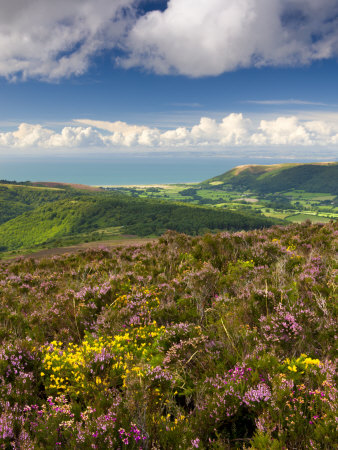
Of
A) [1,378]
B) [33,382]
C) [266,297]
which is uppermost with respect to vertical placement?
[266,297]

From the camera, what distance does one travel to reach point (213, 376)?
358cm

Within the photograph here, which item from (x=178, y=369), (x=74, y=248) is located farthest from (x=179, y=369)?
(x=74, y=248)

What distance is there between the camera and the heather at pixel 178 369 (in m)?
2.66

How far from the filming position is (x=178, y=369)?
3.84m

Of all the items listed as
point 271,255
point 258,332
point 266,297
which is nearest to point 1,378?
point 258,332

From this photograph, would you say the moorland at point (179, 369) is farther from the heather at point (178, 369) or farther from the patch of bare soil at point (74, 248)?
the patch of bare soil at point (74, 248)

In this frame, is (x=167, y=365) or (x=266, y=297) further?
(x=266, y=297)

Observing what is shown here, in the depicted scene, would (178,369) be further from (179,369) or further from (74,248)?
(74,248)

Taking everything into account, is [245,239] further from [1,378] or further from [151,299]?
[1,378]

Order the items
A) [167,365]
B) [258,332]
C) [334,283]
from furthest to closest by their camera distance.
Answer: [334,283], [258,332], [167,365]

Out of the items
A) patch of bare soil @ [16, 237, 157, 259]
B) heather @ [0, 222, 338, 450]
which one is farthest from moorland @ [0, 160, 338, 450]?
patch of bare soil @ [16, 237, 157, 259]

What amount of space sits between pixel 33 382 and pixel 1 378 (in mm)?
452

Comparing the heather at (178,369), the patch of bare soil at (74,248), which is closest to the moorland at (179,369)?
the heather at (178,369)

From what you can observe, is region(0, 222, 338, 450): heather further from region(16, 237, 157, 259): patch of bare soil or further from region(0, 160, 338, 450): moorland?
region(16, 237, 157, 259): patch of bare soil
